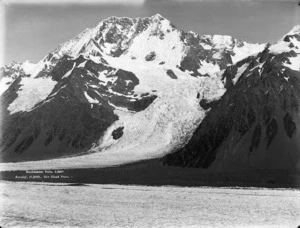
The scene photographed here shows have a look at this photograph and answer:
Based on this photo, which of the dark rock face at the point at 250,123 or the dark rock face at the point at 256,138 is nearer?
the dark rock face at the point at 250,123

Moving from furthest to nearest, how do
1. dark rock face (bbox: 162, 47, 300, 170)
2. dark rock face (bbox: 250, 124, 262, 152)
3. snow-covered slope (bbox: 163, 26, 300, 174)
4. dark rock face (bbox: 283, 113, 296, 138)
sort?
dark rock face (bbox: 250, 124, 262, 152) < dark rock face (bbox: 162, 47, 300, 170) < dark rock face (bbox: 283, 113, 296, 138) < snow-covered slope (bbox: 163, 26, 300, 174)

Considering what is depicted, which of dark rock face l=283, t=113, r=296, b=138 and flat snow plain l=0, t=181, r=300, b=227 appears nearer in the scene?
flat snow plain l=0, t=181, r=300, b=227

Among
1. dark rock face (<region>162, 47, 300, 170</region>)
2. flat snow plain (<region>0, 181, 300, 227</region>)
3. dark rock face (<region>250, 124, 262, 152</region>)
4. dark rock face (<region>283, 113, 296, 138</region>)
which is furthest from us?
dark rock face (<region>250, 124, 262, 152</region>)

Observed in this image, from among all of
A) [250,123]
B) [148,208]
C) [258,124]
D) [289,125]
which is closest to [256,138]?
[258,124]

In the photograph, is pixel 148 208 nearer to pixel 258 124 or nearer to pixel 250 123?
pixel 258 124

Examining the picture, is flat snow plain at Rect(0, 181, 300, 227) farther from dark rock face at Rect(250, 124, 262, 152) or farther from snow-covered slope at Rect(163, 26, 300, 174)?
dark rock face at Rect(250, 124, 262, 152)

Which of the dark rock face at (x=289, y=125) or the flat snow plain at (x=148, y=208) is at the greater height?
the dark rock face at (x=289, y=125)

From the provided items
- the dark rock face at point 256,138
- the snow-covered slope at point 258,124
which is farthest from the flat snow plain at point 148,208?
the dark rock face at point 256,138

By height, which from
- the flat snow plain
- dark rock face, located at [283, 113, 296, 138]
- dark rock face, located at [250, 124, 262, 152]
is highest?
dark rock face, located at [283, 113, 296, 138]

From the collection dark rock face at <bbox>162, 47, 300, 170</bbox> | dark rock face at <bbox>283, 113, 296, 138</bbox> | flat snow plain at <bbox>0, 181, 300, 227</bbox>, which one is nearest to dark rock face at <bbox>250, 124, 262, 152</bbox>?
dark rock face at <bbox>162, 47, 300, 170</bbox>

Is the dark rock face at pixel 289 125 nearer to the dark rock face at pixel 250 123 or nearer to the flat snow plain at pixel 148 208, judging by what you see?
the dark rock face at pixel 250 123

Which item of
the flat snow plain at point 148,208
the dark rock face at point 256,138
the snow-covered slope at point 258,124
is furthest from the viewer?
the dark rock face at point 256,138
